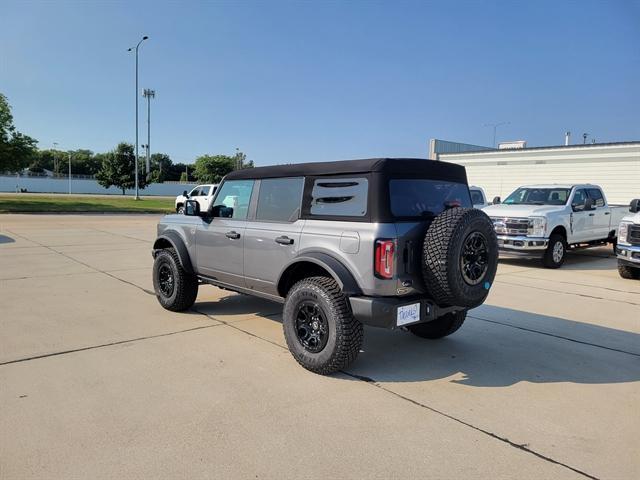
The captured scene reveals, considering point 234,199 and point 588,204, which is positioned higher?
point 588,204

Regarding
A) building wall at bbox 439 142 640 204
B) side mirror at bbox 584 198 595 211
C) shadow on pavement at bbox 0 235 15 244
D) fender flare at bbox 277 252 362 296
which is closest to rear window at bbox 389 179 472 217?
fender flare at bbox 277 252 362 296

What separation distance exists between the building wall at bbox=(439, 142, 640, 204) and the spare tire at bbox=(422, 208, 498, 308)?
17.7m

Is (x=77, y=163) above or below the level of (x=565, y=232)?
above

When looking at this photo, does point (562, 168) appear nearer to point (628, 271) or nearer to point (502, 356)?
point (628, 271)

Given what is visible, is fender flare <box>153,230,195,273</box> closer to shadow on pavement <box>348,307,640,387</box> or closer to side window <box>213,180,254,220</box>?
side window <box>213,180,254,220</box>

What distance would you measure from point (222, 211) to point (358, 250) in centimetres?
223

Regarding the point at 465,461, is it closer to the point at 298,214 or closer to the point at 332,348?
the point at 332,348

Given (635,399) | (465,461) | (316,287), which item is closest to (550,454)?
(465,461)

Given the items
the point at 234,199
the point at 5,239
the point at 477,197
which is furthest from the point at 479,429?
the point at 5,239

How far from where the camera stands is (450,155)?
25406 mm

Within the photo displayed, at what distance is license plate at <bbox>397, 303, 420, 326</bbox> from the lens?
3.83 metres

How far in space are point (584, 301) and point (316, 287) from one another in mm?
5395

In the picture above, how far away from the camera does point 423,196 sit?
4328 millimetres

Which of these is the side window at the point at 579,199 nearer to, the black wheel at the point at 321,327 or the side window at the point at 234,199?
the side window at the point at 234,199
